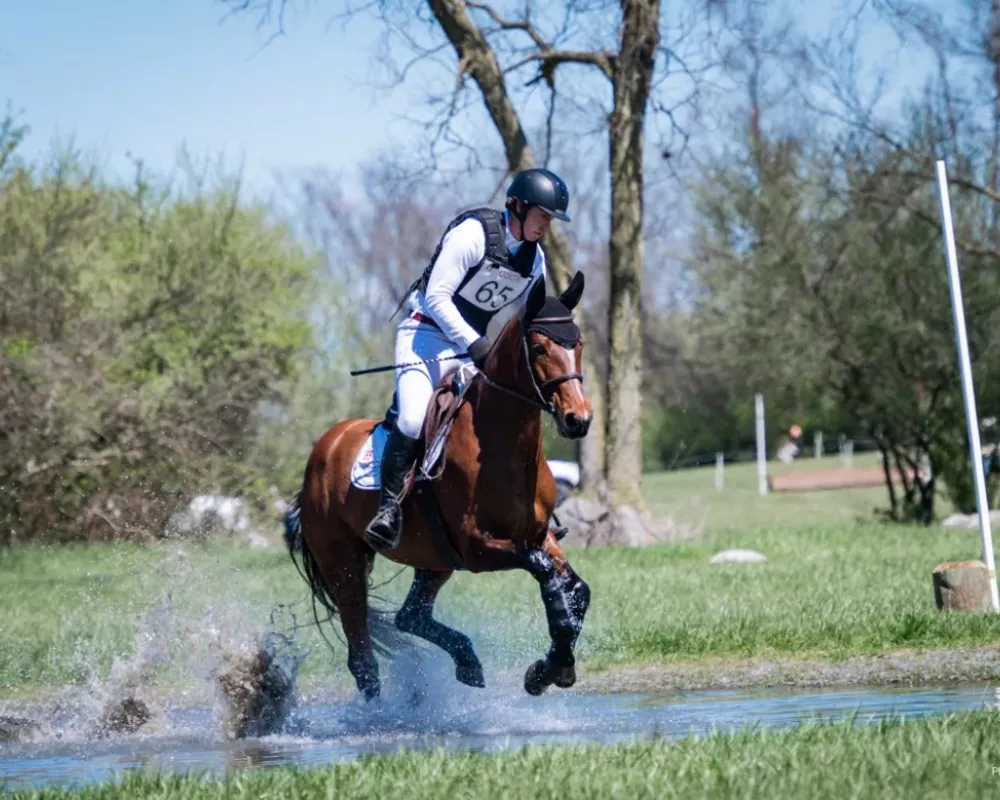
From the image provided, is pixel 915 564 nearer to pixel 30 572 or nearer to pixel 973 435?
pixel 973 435

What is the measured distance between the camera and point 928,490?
1030 inches

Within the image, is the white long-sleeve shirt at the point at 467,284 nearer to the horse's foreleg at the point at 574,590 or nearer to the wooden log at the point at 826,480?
the horse's foreleg at the point at 574,590

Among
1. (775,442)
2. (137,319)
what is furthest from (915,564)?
(775,442)

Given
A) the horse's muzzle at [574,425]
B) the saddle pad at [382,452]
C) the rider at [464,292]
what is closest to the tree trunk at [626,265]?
the saddle pad at [382,452]

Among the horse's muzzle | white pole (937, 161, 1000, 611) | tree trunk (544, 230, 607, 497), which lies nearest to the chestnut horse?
the horse's muzzle

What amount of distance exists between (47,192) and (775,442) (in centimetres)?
4515

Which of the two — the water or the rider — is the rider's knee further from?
the water

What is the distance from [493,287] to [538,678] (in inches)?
84.3

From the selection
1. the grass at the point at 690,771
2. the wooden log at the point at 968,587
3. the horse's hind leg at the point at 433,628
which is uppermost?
the wooden log at the point at 968,587

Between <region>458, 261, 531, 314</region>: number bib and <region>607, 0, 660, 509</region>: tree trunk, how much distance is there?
14100 millimetres

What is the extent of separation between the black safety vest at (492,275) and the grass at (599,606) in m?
2.36

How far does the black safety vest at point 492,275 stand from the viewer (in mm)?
8578

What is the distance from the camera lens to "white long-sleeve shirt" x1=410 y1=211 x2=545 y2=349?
859 centimetres

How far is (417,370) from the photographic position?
9.07 m
